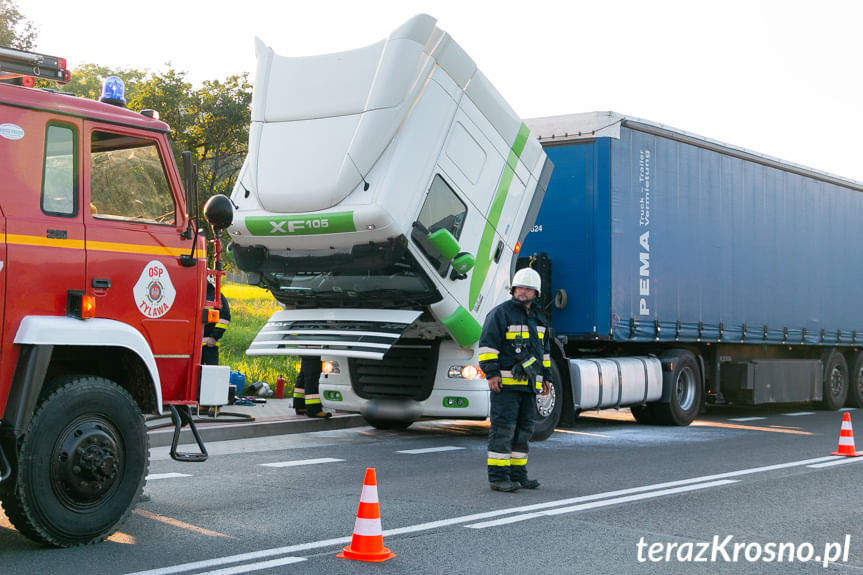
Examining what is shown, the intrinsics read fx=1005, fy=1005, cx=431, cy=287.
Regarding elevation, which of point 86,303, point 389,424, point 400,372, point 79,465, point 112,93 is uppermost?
point 112,93

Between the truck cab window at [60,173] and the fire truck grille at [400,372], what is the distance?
5878 millimetres

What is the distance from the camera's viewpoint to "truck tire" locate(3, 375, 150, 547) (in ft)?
19.2

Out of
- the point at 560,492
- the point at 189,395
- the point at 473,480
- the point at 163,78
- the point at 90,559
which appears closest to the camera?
the point at 90,559

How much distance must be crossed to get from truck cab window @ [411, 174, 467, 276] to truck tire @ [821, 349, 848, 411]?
10992mm

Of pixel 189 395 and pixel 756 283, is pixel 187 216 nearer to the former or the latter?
pixel 189 395

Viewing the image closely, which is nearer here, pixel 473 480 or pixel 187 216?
pixel 187 216

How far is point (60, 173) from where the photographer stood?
6133 mm

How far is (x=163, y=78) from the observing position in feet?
65.9

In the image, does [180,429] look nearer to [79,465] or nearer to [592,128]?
[79,465]

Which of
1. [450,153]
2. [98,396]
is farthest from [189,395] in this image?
[450,153]

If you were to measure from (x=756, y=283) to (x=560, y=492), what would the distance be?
30.2 ft

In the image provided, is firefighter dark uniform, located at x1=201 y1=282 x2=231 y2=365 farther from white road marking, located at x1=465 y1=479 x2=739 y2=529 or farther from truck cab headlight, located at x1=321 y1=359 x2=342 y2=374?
white road marking, located at x1=465 y1=479 x2=739 y2=529

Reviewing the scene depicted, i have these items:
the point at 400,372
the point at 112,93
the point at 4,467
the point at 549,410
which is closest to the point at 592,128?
the point at 549,410

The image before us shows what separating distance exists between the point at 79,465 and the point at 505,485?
3667mm
